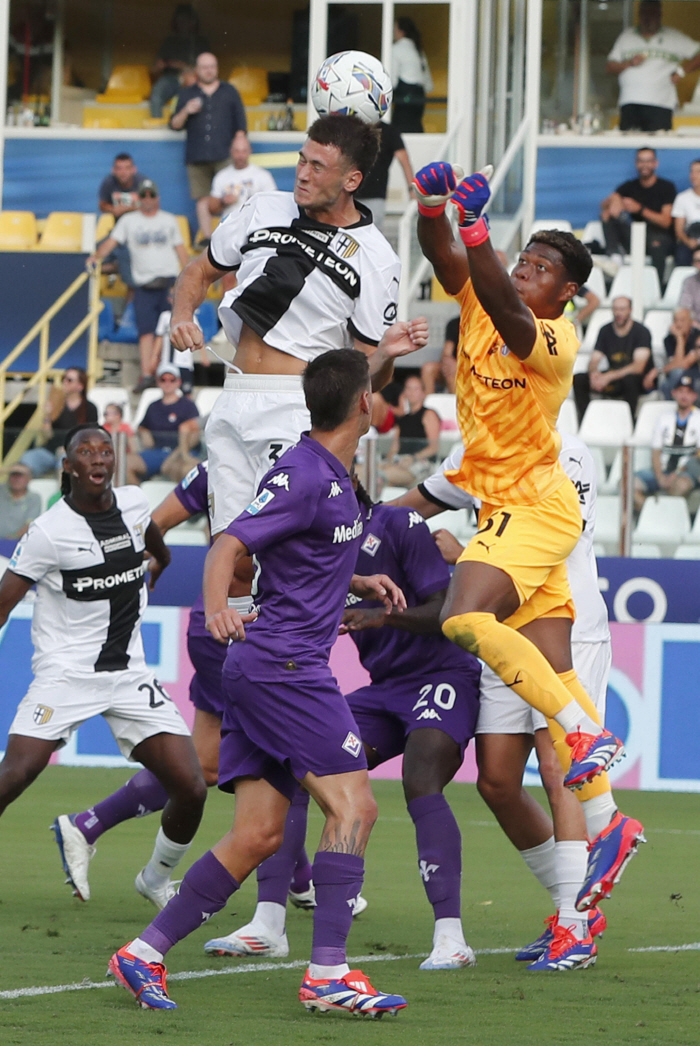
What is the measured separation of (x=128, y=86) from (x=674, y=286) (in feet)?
27.5

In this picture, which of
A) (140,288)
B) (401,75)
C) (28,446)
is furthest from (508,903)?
(401,75)

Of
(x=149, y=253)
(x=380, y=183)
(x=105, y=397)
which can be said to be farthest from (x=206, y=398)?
(x=149, y=253)

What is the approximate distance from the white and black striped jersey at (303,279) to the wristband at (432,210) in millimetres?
496

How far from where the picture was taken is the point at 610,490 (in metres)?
11.2

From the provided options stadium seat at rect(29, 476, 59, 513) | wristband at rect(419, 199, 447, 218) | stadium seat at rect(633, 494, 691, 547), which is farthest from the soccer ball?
stadium seat at rect(29, 476, 59, 513)

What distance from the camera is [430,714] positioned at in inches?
236

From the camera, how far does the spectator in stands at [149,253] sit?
17.3m

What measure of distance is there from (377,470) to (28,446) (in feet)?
9.01

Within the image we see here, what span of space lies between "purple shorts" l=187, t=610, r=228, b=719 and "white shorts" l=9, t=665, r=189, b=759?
15cm

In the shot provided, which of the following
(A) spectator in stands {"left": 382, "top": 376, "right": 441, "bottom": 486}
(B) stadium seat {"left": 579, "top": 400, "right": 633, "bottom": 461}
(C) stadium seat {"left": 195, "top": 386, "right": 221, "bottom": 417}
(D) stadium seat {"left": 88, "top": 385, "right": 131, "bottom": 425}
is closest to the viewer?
(A) spectator in stands {"left": 382, "top": 376, "right": 441, "bottom": 486}

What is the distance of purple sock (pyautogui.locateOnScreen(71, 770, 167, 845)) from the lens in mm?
7012

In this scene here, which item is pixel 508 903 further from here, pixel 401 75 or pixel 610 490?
pixel 401 75

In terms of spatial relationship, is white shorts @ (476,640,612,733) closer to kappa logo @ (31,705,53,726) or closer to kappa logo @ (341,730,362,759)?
kappa logo @ (341,730,362,759)

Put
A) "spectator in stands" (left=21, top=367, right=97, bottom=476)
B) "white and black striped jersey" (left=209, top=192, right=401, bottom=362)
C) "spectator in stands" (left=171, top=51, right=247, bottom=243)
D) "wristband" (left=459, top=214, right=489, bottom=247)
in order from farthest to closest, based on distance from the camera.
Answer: "spectator in stands" (left=171, top=51, right=247, bottom=243), "spectator in stands" (left=21, top=367, right=97, bottom=476), "white and black striped jersey" (left=209, top=192, right=401, bottom=362), "wristband" (left=459, top=214, right=489, bottom=247)
